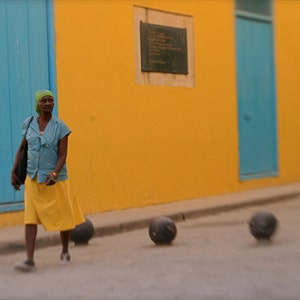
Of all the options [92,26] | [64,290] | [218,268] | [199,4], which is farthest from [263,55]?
[64,290]

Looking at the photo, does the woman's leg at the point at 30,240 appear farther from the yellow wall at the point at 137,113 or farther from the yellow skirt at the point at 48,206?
the yellow wall at the point at 137,113

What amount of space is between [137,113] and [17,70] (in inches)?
92.1

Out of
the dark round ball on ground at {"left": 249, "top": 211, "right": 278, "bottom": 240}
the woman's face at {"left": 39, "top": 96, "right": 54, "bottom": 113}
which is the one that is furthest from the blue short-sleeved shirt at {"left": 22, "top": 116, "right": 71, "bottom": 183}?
A: the dark round ball on ground at {"left": 249, "top": 211, "right": 278, "bottom": 240}

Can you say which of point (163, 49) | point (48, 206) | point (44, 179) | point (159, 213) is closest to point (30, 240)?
point (48, 206)

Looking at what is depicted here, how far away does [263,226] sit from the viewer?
25.1 ft

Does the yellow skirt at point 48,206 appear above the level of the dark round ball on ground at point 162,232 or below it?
above

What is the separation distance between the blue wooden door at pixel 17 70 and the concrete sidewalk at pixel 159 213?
0.77 m

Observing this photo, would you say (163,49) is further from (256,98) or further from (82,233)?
(82,233)

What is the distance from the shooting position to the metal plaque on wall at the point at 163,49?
1096 centimetres

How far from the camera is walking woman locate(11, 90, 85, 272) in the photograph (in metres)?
6.48

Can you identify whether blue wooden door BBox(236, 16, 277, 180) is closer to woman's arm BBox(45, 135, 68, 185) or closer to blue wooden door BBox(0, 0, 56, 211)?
blue wooden door BBox(0, 0, 56, 211)

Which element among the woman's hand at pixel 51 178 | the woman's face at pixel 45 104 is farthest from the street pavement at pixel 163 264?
the woman's face at pixel 45 104

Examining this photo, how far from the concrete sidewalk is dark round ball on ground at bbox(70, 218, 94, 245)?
0.31 meters

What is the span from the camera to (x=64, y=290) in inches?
226
